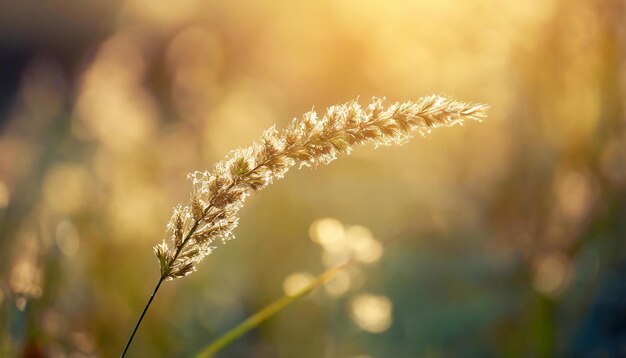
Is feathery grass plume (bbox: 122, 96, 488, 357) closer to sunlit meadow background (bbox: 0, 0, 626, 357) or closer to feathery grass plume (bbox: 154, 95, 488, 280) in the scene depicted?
feathery grass plume (bbox: 154, 95, 488, 280)

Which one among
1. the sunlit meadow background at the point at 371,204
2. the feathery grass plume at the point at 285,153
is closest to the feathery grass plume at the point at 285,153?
the feathery grass plume at the point at 285,153

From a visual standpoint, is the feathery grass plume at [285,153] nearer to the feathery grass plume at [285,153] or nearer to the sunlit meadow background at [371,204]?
the feathery grass plume at [285,153]

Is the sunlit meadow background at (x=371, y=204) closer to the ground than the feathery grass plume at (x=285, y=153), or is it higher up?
higher up

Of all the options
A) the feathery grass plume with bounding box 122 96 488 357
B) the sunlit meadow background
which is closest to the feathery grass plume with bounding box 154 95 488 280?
the feathery grass plume with bounding box 122 96 488 357

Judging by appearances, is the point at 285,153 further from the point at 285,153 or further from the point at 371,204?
the point at 371,204

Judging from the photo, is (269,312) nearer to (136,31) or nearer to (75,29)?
(136,31)

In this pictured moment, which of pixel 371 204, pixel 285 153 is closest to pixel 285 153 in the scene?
pixel 285 153

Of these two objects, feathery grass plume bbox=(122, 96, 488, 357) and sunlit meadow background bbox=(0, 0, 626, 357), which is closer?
feathery grass plume bbox=(122, 96, 488, 357)
